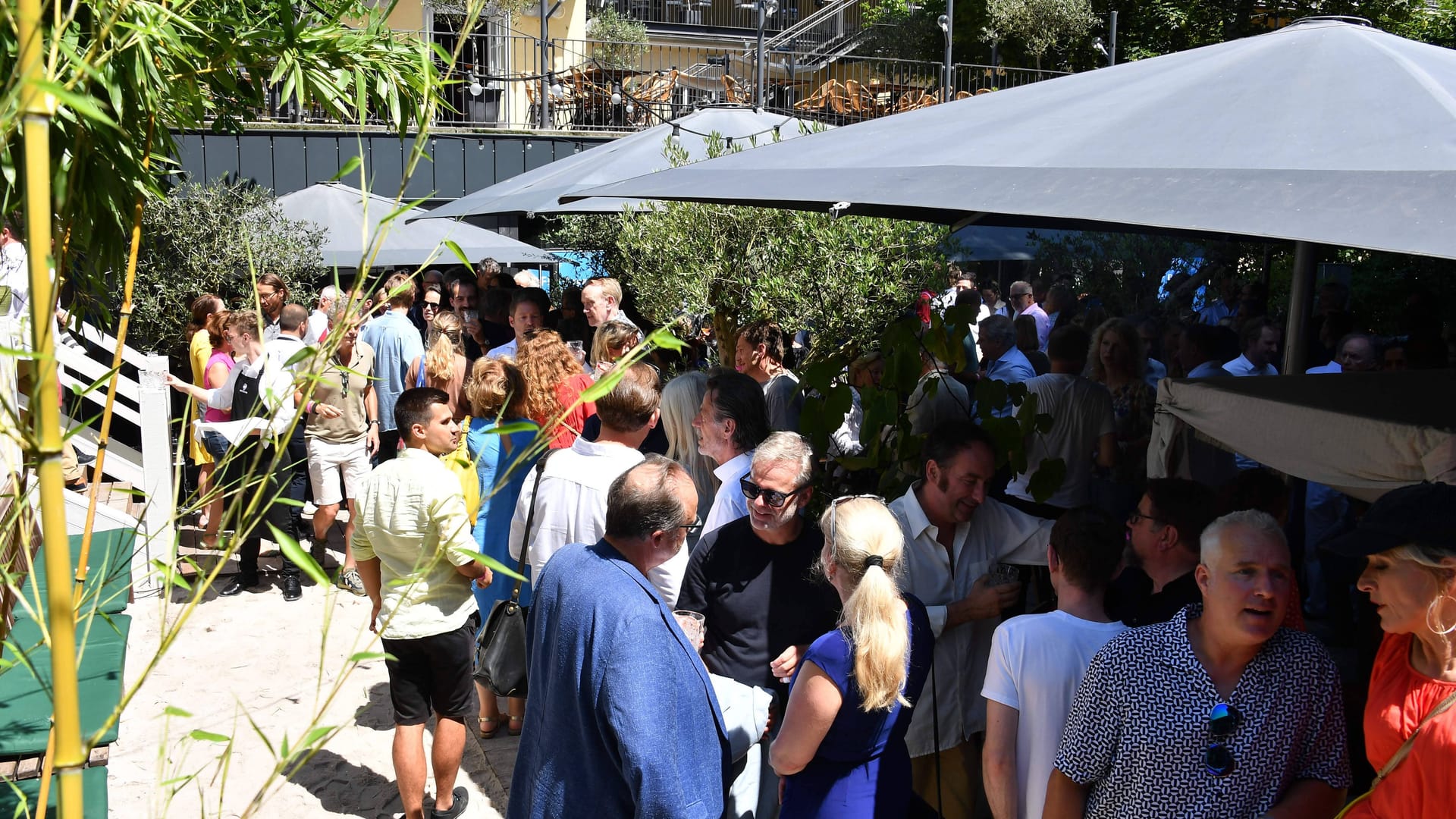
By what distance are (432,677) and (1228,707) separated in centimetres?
269

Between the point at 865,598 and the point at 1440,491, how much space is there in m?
1.16

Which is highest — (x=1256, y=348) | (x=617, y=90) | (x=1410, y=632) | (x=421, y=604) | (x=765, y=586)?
(x=617, y=90)

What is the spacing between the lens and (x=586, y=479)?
383cm

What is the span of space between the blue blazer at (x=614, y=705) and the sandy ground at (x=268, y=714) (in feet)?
4.24

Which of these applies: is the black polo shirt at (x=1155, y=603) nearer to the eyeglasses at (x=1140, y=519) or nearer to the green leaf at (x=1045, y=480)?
the eyeglasses at (x=1140, y=519)

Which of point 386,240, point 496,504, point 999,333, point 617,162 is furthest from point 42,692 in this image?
point 386,240

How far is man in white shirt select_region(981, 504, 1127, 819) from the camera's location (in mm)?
2592

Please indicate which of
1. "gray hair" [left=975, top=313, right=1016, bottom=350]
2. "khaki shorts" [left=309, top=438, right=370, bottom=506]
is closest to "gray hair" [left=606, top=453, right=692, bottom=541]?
"gray hair" [left=975, top=313, right=1016, bottom=350]

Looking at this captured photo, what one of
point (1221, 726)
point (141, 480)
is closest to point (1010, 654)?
point (1221, 726)

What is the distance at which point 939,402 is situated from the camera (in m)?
4.14

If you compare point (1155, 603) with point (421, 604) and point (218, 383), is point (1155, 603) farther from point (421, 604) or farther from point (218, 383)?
point (218, 383)

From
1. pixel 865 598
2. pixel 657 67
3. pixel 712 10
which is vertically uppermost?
pixel 712 10

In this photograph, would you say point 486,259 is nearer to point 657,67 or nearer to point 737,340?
point 737,340

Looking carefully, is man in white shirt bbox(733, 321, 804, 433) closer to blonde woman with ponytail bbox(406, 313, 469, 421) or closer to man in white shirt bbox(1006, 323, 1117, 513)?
man in white shirt bbox(1006, 323, 1117, 513)
